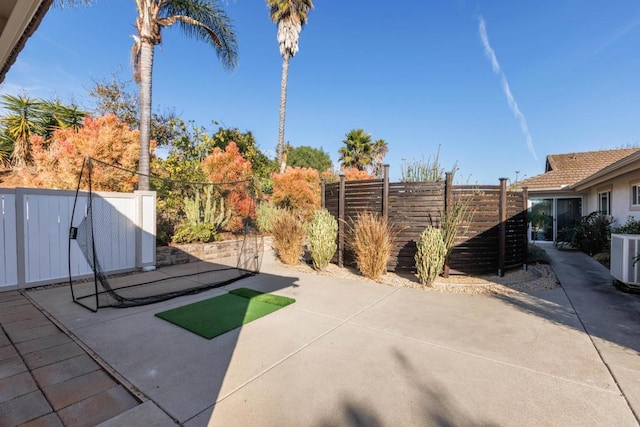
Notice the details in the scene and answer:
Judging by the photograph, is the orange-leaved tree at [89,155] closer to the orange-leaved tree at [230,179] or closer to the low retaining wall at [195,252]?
the orange-leaved tree at [230,179]

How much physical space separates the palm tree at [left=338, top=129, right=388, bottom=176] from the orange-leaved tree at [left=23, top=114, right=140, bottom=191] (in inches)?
520

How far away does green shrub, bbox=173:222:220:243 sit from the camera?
7.24 metres

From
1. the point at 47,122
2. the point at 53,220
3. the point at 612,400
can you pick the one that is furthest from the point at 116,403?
the point at 47,122

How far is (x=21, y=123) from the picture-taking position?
8570 mm

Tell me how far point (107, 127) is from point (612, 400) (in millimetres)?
10676

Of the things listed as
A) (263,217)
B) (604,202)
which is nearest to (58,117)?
(263,217)

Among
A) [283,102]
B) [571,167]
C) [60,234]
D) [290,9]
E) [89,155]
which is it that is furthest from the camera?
[283,102]

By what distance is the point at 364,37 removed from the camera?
10.8 m

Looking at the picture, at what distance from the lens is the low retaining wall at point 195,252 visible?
6566 millimetres

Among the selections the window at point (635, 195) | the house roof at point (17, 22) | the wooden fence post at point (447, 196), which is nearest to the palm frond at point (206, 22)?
the house roof at point (17, 22)

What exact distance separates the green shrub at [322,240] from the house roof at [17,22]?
4920 mm

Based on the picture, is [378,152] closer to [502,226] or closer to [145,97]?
[502,226]

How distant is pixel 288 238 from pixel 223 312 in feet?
10.6

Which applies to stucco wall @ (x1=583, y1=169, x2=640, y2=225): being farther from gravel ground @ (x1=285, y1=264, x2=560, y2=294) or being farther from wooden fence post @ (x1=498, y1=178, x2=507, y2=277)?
wooden fence post @ (x1=498, y1=178, x2=507, y2=277)
